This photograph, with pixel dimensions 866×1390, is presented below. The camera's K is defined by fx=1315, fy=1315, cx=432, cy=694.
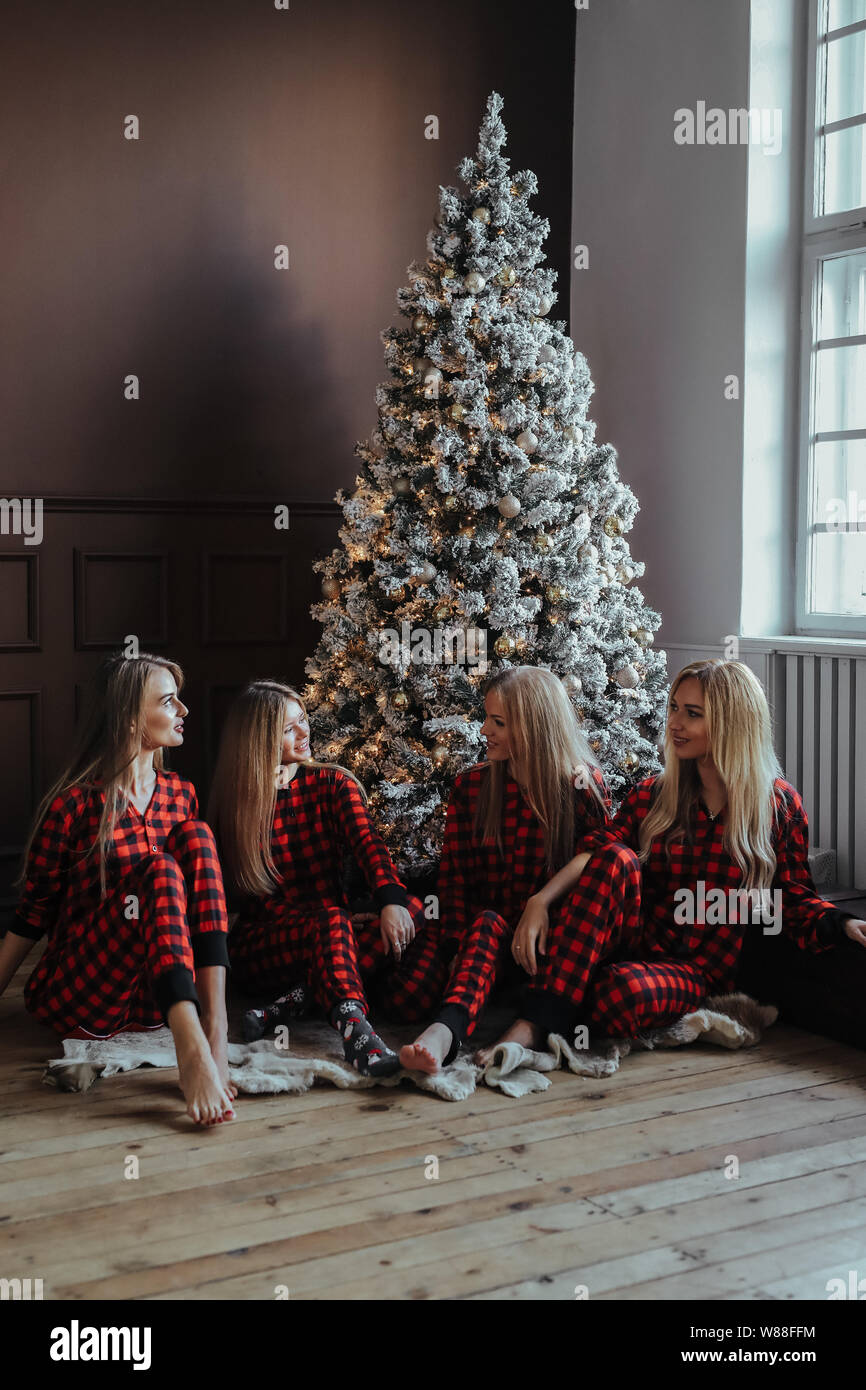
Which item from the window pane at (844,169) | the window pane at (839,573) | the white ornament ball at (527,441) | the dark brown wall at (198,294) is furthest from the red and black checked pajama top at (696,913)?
the window pane at (844,169)

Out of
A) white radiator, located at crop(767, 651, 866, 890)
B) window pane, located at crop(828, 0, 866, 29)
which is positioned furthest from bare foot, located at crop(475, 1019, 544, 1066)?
window pane, located at crop(828, 0, 866, 29)

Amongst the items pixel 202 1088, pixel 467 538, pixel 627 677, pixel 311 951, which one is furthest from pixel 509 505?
pixel 202 1088

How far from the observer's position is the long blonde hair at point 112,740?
8.73 feet

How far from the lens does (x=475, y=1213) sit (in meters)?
1.97

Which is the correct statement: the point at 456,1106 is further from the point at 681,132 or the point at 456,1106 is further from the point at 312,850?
the point at 681,132

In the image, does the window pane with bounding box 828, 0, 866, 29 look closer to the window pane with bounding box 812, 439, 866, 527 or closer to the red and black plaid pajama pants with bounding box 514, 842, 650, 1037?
the window pane with bounding box 812, 439, 866, 527

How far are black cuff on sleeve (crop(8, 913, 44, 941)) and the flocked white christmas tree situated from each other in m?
1.09

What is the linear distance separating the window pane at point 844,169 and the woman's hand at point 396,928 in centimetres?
264

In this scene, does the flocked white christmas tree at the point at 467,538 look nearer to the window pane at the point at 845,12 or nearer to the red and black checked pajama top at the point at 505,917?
the red and black checked pajama top at the point at 505,917

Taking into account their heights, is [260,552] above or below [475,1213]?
above

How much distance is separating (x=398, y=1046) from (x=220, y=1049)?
1.50 ft

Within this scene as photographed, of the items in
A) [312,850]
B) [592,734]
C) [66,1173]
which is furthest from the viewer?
[592,734]

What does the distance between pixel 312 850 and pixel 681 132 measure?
9.15 ft
